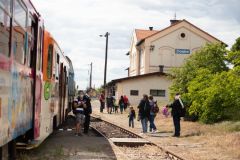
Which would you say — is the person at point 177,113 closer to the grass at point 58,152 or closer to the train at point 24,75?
the train at point 24,75

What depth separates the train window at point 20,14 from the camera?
331 inches

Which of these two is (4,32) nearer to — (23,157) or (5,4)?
(5,4)

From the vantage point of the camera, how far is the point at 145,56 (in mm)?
61062

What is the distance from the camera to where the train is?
25.2 ft

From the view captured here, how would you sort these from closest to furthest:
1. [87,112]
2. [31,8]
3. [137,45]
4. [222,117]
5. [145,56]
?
[31,8]
[87,112]
[222,117]
[145,56]
[137,45]

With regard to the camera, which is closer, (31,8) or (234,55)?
(31,8)

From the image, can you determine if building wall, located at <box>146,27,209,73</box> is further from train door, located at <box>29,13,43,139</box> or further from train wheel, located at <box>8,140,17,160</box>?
train wheel, located at <box>8,140,17,160</box>

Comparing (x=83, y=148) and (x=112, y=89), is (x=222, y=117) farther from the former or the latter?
(x=112, y=89)

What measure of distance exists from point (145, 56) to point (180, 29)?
510cm

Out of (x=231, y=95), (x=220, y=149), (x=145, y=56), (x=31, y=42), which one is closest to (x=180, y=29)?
(x=145, y=56)

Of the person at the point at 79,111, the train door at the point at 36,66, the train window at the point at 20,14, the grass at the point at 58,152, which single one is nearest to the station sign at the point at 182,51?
the person at the point at 79,111

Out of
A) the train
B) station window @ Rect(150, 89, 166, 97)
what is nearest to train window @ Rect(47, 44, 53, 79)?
the train

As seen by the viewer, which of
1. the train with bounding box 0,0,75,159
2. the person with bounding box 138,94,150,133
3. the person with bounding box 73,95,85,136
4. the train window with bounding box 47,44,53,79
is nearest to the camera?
the train with bounding box 0,0,75,159

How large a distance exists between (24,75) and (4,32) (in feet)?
7.98
